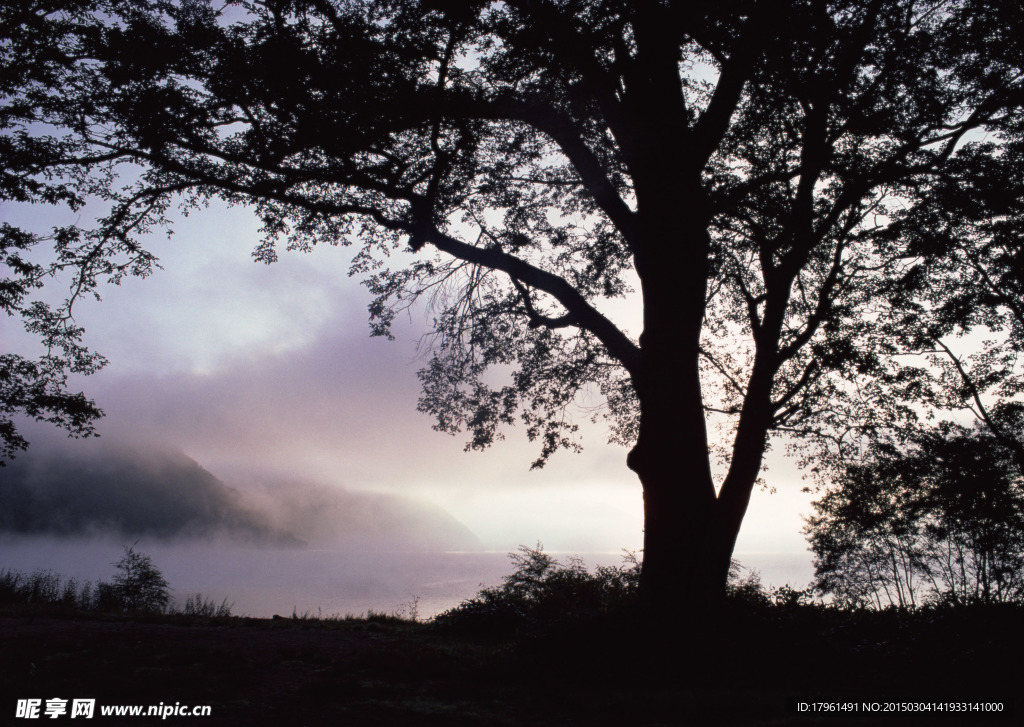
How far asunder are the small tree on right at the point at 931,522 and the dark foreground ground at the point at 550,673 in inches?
378

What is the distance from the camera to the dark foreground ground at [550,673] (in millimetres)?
4539

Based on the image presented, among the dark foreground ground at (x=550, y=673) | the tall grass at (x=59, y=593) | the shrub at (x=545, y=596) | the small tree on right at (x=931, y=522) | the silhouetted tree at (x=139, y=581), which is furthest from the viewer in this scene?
the small tree on right at (x=931, y=522)

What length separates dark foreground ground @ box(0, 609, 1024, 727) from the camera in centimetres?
454

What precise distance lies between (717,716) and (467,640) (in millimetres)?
5665

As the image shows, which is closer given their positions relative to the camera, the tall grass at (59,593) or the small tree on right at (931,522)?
the tall grass at (59,593)

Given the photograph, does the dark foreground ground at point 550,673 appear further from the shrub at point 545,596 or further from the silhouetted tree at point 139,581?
the silhouetted tree at point 139,581

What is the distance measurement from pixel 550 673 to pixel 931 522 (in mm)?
26193

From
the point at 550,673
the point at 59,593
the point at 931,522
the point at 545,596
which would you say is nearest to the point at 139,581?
the point at 59,593

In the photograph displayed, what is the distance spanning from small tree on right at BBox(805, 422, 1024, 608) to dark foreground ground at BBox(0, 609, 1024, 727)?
31.5ft

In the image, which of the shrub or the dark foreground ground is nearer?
the dark foreground ground

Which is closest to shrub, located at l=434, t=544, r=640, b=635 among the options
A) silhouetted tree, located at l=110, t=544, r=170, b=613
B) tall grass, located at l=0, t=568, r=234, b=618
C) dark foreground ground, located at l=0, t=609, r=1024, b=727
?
dark foreground ground, located at l=0, t=609, r=1024, b=727

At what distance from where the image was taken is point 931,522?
24.9 meters

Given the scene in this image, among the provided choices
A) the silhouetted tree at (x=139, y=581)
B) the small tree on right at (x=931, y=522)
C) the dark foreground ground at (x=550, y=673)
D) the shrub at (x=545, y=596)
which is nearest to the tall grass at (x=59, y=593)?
the silhouetted tree at (x=139, y=581)

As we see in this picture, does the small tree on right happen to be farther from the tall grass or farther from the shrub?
the tall grass
